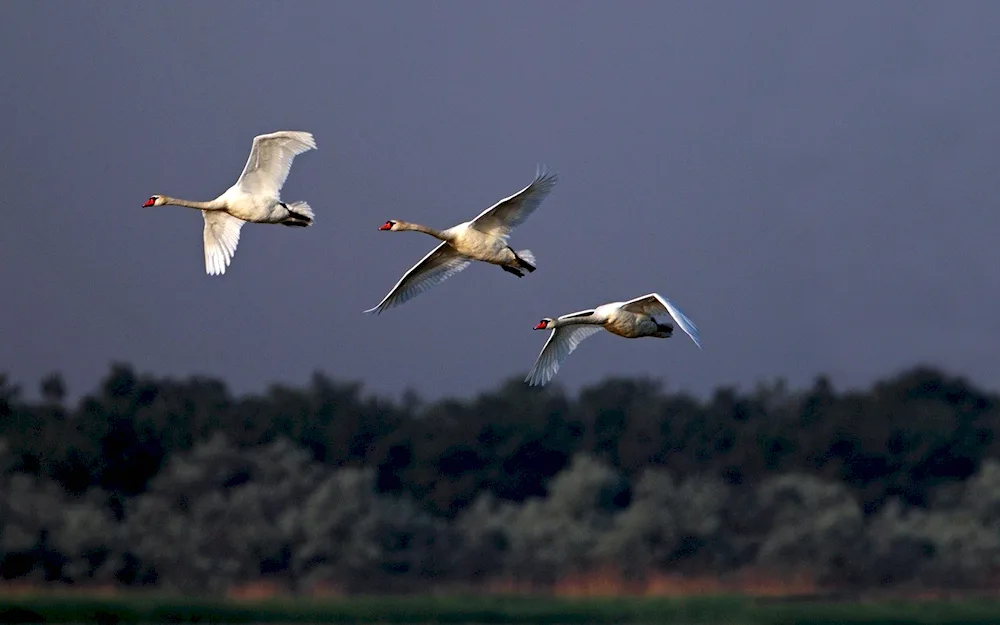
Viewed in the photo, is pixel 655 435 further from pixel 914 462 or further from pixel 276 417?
pixel 276 417

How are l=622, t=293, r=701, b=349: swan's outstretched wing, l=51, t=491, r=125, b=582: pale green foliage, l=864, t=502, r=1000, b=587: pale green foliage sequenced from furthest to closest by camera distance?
1. l=864, t=502, r=1000, b=587: pale green foliage
2. l=51, t=491, r=125, b=582: pale green foliage
3. l=622, t=293, r=701, b=349: swan's outstretched wing

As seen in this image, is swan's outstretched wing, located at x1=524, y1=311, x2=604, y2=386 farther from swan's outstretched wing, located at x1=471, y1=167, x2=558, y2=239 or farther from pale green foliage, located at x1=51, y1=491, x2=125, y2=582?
pale green foliage, located at x1=51, y1=491, x2=125, y2=582

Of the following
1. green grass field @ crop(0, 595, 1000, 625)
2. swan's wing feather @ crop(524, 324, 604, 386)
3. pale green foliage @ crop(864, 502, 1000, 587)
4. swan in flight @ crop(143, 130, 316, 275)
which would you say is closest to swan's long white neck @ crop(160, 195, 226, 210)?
swan in flight @ crop(143, 130, 316, 275)

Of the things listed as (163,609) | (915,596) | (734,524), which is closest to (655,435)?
(734,524)

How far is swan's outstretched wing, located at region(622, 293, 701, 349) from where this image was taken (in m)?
17.3

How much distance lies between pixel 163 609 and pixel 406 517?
715 centimetres

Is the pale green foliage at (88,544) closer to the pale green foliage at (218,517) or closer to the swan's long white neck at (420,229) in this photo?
the pale green foliage at (218,517)

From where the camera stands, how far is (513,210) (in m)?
19.8

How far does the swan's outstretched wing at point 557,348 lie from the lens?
69.6 feet

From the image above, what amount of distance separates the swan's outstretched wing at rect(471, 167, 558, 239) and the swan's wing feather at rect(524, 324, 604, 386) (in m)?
1.68

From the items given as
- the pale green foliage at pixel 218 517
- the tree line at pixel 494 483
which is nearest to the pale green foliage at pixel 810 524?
the tree line at pixel 494 483

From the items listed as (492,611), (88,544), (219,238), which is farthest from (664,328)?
(88,544)

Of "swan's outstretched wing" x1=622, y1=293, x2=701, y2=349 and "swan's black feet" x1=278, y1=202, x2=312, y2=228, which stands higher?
"swan's black feet" x1=278, y1=202, x2=312, y2=228

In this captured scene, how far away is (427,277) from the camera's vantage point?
2058 cm
